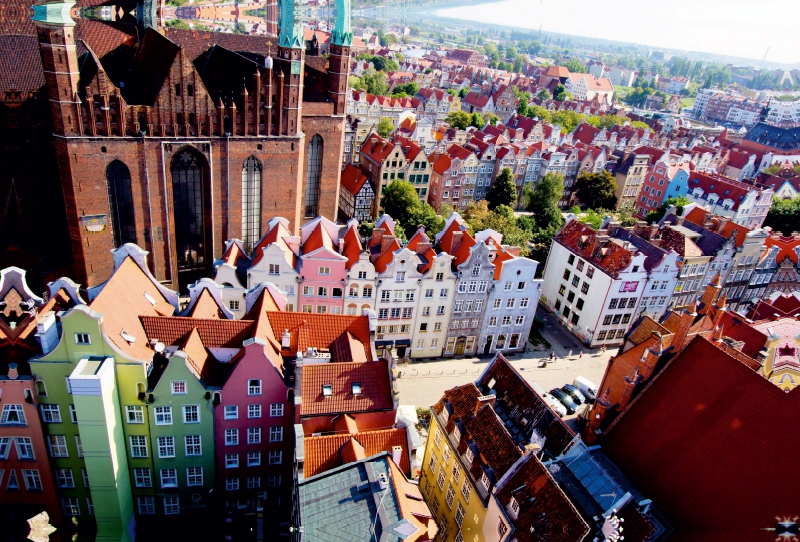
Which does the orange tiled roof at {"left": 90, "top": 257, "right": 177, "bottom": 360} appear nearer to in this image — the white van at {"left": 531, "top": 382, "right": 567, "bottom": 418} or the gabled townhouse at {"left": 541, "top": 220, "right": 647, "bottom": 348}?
the white van at {"left": 531, "top": 382, "right": 567, "bottom": 418}

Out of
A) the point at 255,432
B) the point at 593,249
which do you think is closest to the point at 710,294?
the point at 593,249

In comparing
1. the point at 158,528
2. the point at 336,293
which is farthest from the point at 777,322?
the point at 158,528

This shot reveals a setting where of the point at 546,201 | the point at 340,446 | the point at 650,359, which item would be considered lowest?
the point at 546,201

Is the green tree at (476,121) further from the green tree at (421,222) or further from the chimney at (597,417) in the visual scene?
the chimney at (597,417)

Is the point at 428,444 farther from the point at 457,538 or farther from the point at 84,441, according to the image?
the point at 84,441

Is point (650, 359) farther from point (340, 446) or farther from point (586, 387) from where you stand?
point (586, 387)
